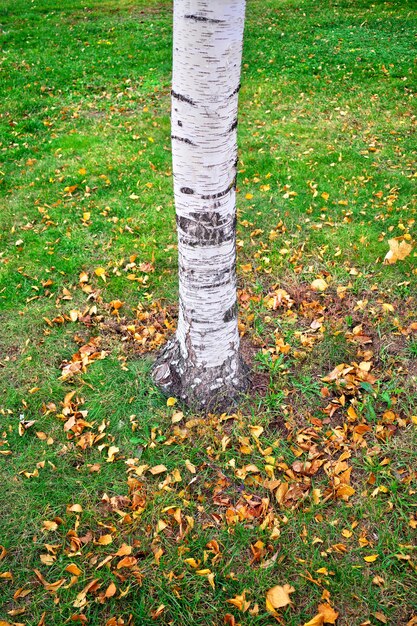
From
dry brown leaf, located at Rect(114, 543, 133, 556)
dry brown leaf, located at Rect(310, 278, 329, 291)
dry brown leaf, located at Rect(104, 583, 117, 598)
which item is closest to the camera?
dry brown leaf, located at Rect(104, 583, 117, 598)

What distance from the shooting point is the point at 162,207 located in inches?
202

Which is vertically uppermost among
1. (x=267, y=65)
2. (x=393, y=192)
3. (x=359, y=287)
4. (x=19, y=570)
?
(x=267, y=65)

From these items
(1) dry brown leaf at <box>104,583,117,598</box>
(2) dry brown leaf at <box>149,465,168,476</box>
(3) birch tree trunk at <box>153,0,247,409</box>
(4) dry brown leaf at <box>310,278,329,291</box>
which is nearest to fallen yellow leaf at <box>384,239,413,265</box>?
(4) dry brown leaf at <box>310,278,329,291</box>

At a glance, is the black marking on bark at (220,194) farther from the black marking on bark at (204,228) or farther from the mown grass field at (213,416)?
the mown grass field at (213,416)

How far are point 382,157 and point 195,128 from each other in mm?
4224

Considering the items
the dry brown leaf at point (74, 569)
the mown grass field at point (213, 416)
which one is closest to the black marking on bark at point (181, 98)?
the mown grass field at point (213, 416)

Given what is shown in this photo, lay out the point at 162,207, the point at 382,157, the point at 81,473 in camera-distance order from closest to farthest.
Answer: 1. the point at 81,473
2. the point at 162,207
3. the point at 382,157

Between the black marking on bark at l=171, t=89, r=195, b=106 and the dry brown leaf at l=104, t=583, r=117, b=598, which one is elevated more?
the black marking on bark at l=171, t=89, r=195, b=106

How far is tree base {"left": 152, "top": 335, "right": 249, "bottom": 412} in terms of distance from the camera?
3.13 m

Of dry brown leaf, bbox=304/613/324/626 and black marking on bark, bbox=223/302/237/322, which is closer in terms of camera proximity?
dry brown leaf, bbox=304/613/324/626

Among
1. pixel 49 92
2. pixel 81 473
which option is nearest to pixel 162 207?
pixel 81 473

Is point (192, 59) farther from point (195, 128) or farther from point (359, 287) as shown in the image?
point (359, 287)

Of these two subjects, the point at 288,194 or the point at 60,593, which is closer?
the point at 60,593

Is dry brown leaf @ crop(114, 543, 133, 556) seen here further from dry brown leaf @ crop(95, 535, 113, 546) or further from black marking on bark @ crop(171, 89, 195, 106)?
black marking on bark @ crop(171, 89, 195, 106)
